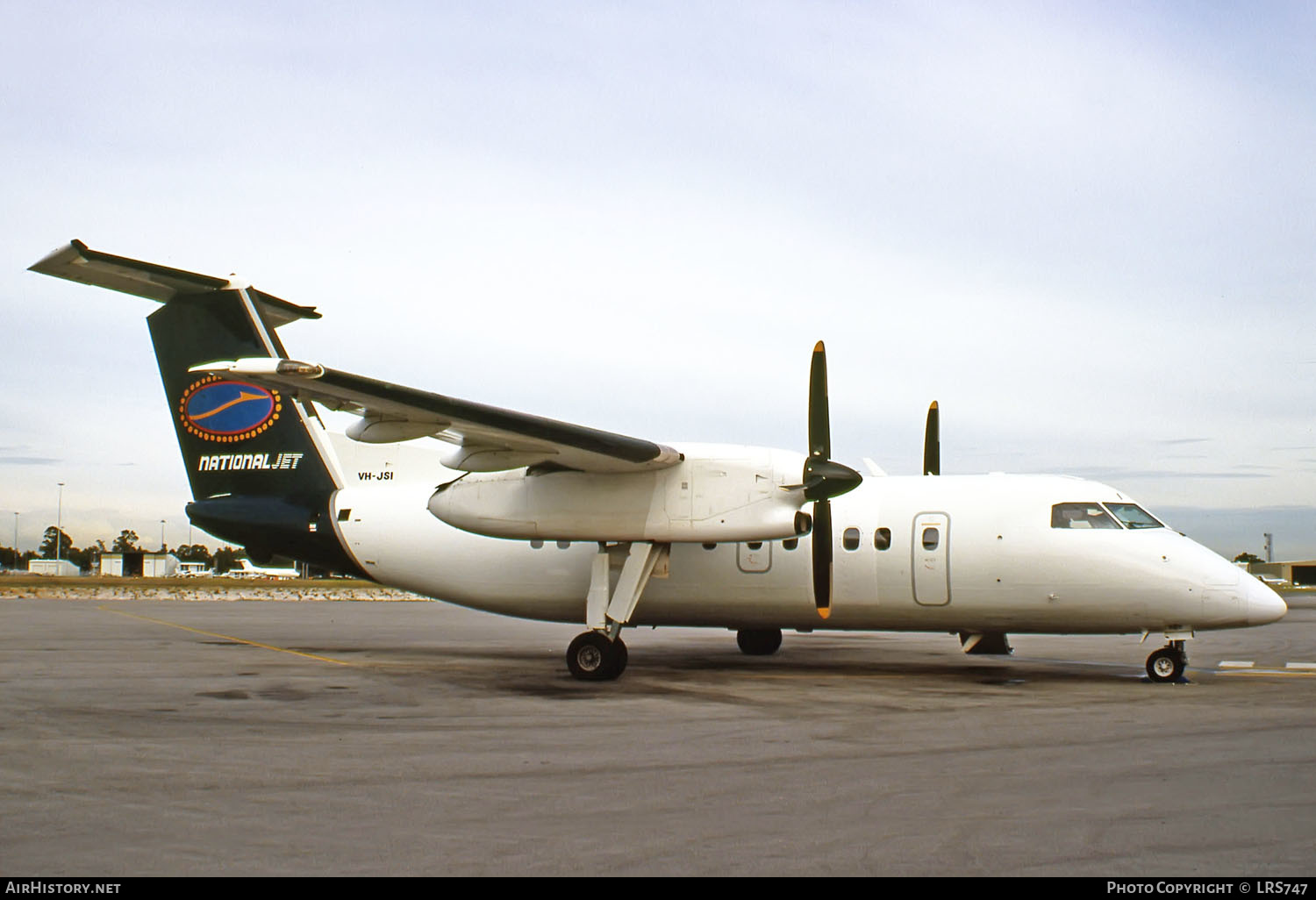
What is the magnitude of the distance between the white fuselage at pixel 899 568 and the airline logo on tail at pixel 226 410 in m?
2.02

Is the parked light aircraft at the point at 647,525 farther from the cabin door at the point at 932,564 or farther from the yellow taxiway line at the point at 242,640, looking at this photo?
the yellow taxiway line at the point at 242,640

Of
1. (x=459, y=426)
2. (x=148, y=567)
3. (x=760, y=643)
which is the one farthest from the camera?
(x=148, y=567)

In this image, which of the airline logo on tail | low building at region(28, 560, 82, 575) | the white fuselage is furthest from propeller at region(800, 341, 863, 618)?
low building at region(28, 560, 82, 575)

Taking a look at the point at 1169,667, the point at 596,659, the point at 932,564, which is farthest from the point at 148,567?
the point at 1169,667

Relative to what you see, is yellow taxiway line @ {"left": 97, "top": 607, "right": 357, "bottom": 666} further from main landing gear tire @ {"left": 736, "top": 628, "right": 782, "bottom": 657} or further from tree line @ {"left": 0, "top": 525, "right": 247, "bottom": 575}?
tree line @ {"left": 0, "top": 525, "right": 247, "bottom": 575}

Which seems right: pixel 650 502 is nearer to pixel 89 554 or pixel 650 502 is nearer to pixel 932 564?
pixel 932 564

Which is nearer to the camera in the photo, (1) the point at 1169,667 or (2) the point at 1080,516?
(1) the point at 1169,667

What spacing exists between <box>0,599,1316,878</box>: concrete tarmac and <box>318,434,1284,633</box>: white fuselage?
0.95m

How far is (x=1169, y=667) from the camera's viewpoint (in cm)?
1412

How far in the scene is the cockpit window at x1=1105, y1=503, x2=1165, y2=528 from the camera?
1445cm

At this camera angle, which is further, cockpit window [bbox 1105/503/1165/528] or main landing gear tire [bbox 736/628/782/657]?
main landing gear tire [bbox 736/628/782/657]

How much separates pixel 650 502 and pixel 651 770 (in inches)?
262
